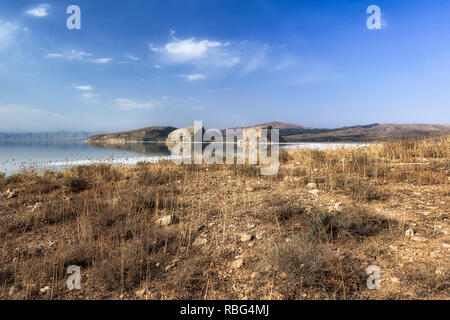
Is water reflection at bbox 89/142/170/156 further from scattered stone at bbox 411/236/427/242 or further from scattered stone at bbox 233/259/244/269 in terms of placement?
scattered stone at bbox 411/236/427/242

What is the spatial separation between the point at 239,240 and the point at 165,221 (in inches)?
53.0

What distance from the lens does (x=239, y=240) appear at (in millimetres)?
3387

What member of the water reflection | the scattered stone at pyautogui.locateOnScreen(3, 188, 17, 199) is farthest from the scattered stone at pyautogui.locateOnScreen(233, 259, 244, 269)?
the water reflection

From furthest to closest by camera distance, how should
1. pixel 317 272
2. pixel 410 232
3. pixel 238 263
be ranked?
pixel 410 232
pixel 238 263
pixel 317 272

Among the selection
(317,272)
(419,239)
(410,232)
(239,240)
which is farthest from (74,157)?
(419,239)

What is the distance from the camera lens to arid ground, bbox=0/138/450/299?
96.2 inches

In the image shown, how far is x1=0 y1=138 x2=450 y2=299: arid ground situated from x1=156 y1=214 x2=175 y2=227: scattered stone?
0.02m

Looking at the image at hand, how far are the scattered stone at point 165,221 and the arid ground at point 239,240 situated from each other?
0.05 ft

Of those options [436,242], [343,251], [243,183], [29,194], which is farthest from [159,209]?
[436,242]

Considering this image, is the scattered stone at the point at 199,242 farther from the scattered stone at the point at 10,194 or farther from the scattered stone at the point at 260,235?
the scattered stone at the point at 10,194

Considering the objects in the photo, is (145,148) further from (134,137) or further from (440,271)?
(134,137)

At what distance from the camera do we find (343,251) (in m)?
2.95

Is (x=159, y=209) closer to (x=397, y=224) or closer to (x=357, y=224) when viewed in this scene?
(x=357, y=224)
